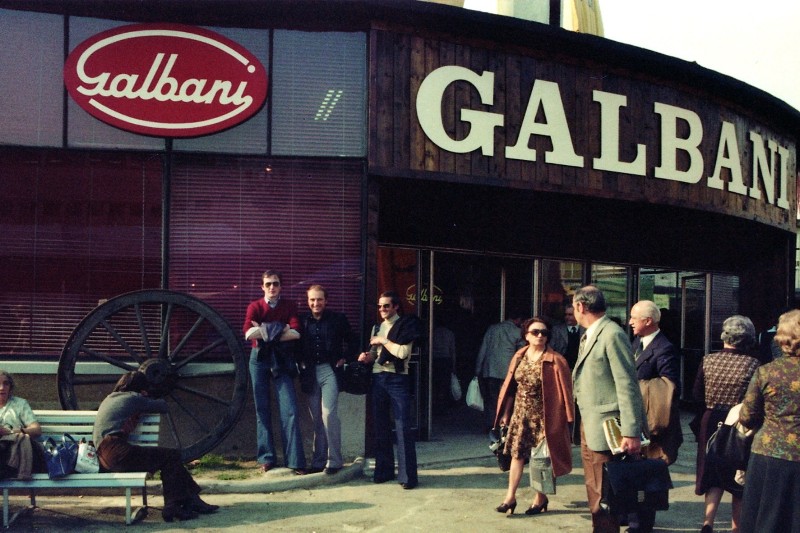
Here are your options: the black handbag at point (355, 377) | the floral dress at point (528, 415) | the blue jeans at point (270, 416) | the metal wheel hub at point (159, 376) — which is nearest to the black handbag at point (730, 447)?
the floral dress at point (528, 415)

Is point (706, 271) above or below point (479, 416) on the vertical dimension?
above

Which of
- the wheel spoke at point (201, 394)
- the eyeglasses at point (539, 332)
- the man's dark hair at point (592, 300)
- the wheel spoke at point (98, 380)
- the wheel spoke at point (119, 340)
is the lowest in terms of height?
the wheel spoke at point (201, 394)

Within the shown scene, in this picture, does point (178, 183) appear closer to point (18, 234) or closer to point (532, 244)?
point (18, 234)

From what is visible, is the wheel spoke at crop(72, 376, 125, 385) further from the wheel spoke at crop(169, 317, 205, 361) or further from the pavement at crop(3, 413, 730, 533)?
the pavement at crop(3, 413, 730, 533)

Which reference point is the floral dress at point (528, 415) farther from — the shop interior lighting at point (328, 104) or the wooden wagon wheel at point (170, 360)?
the shop interior lighting at point (328, 104)

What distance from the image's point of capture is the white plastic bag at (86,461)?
6.36 meters

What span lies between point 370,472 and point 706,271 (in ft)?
26.7

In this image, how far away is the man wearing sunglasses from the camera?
7.83 meters

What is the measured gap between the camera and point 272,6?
8.59m

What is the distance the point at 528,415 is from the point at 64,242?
4.94m

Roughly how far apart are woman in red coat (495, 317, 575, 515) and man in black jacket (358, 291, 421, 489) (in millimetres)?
1091

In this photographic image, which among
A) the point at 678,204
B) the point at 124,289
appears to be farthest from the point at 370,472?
the point at 678,204

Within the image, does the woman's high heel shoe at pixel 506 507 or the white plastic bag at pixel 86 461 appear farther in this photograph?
the woman's high heel shoe at pixel 506 507

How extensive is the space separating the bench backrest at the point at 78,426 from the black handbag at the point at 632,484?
3655mm
